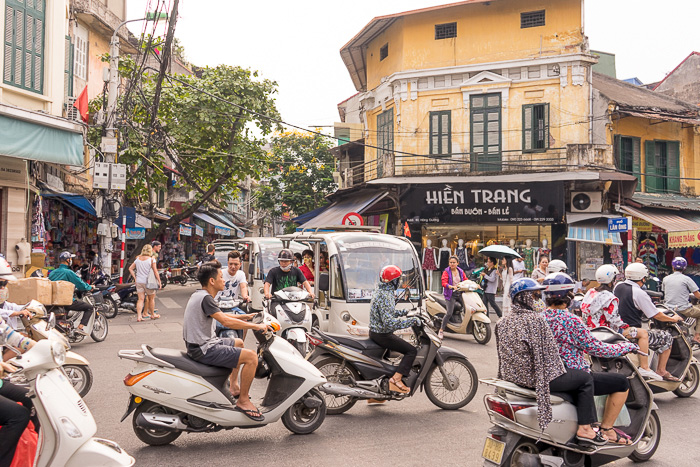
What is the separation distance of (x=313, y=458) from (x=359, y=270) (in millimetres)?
5357

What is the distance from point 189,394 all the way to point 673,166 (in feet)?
73.4

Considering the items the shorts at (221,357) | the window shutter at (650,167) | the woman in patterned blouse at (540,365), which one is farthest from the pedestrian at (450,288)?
the window shutter at (650,167)

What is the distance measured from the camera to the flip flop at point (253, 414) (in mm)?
5486

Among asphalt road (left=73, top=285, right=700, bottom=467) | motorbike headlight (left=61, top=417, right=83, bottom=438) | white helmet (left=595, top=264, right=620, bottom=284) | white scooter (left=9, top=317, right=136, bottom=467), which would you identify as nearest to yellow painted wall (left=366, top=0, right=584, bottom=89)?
white helmet (left=595, top=264, right=620, bottom=284)

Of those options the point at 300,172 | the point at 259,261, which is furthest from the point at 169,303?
the point at 300,172

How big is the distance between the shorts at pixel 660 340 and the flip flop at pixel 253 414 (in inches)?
189

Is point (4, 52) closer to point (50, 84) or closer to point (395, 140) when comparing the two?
point (50, 84)

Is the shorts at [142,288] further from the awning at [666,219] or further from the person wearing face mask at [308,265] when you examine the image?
the awning at [666,219]

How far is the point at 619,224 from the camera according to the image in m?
17.1

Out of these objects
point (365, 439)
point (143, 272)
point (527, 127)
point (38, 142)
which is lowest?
point (365, 439)

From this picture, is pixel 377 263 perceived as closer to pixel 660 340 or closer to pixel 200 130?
pixel 660 340

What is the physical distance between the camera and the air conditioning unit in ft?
67.7

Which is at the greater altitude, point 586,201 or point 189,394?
point 586,201

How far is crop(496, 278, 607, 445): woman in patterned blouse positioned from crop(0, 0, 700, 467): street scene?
Answer: 0.06 feet
